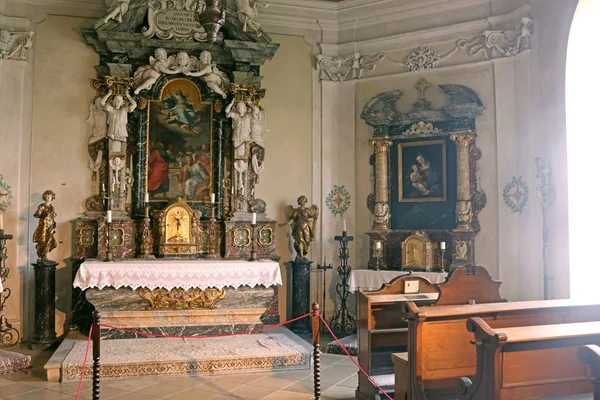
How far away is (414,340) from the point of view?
444 centimetres

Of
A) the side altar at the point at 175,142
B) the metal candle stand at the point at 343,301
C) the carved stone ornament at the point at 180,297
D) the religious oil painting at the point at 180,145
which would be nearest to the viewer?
the carved stone ornament at the point at 180,297

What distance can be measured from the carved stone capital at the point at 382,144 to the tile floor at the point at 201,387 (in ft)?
13.5

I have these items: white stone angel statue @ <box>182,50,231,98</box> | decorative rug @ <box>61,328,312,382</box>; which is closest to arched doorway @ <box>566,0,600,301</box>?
decorative rug @ <box>61,328,312,382</box>

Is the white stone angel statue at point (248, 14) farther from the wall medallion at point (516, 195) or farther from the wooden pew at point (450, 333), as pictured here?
the wooden pew at point (450, 333)

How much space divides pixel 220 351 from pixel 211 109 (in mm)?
4277

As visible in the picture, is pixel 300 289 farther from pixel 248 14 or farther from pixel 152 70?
pixel 248 14

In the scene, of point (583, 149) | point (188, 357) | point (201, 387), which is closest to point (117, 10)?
point (188, 357)

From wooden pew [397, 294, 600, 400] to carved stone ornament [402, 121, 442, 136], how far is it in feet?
17.0

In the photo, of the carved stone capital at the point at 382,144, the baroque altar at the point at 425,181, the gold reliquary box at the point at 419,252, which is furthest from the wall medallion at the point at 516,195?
the carved stone capital at the point at 382,144

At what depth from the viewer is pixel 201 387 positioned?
6.28m

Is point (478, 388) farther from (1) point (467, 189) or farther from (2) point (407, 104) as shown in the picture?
(2) point (407, 104)

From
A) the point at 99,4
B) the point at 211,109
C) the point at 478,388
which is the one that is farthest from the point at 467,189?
the point at 99,4

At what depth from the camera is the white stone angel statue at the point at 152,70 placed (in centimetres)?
923

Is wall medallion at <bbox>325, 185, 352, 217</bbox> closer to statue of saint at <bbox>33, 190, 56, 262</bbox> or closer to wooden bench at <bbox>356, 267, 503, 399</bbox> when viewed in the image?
wooden bench at <bbox>356, 267, 503, 399</bbox>
